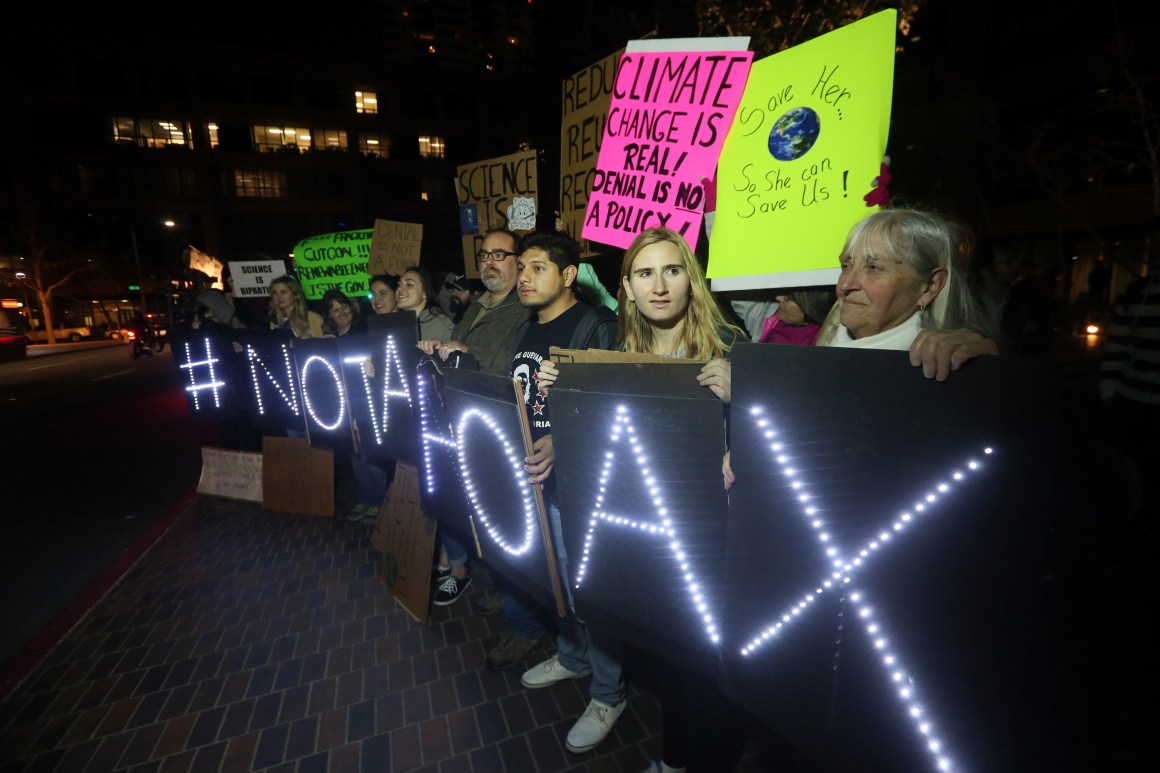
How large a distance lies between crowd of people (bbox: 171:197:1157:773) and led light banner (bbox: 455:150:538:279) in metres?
0.87

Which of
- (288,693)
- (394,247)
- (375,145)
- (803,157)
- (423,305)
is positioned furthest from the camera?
(375,145)

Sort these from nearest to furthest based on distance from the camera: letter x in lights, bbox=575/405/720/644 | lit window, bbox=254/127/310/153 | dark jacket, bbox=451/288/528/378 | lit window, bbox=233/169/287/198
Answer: letter x in lights, bbox=575/405/720/644, dark jacket, bbox=451/288/528/378, lit window, bbox=233/169/287/198, lit window, bbox=254/127/310/153

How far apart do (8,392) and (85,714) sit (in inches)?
668

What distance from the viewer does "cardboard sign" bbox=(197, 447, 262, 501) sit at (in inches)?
220

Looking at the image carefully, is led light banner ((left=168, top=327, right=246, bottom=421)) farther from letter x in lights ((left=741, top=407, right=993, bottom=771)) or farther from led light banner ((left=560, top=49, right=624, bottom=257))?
letter x in lights ((left=741, top=407, right=993, bottom=771))

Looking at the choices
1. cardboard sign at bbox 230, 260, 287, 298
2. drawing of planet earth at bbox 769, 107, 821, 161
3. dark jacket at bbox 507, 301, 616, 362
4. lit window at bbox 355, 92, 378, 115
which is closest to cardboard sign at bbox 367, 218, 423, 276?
cardboard sign at bbox 230, 260, 287, 298

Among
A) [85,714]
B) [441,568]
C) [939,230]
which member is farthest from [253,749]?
[939,230]

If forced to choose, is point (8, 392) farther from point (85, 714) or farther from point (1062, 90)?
point (1062, 90)

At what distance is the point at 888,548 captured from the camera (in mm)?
1157

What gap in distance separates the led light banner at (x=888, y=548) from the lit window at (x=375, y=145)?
182 ft

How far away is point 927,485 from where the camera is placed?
3.58 ft

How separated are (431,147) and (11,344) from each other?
37.2 metres

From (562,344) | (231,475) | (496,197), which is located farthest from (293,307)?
(562,344)

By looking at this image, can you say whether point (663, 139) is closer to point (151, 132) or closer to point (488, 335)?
point (488, 335)
